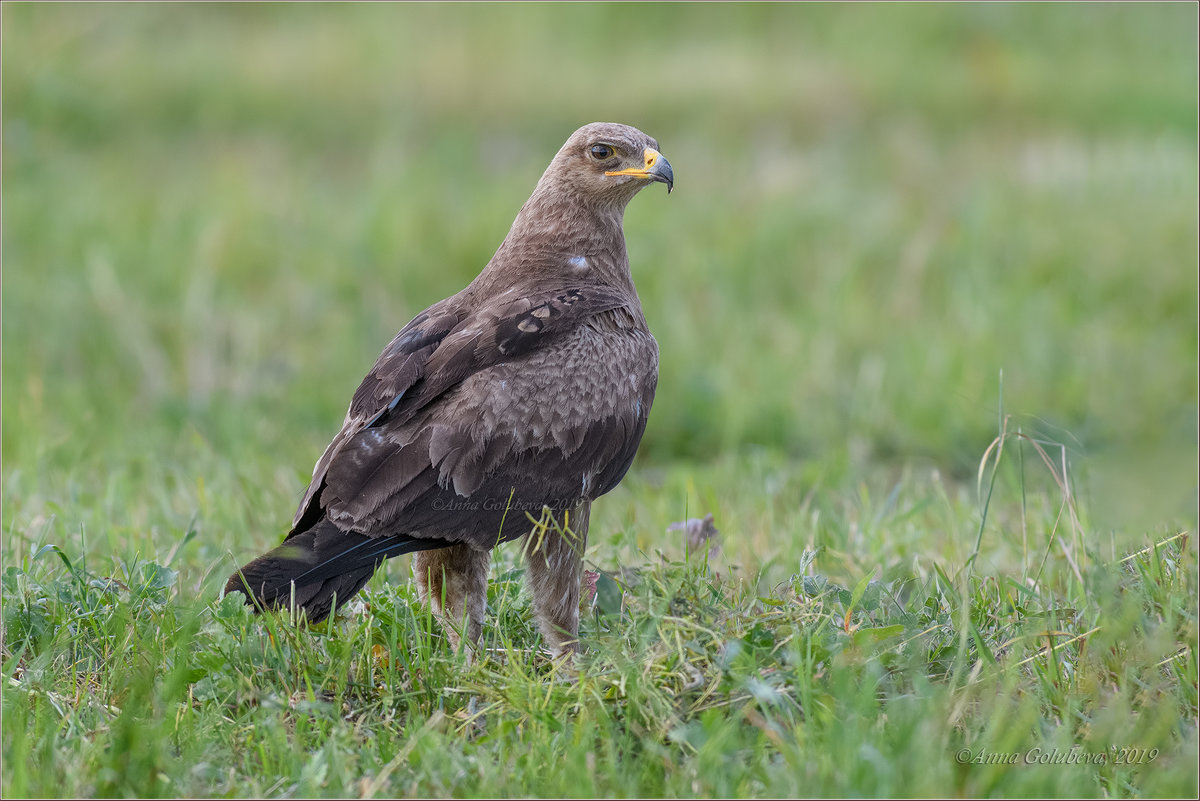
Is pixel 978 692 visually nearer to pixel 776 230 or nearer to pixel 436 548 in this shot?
pixel 436 548

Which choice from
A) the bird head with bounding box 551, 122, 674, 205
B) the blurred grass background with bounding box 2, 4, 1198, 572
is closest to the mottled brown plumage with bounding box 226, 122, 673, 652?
the bird head with bounding box 551, 122, 674, 205

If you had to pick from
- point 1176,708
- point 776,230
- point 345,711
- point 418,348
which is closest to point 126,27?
point 776,230

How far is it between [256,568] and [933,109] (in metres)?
9.88

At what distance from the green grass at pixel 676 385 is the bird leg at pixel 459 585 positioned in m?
0.07

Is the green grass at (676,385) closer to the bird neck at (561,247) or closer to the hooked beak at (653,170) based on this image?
the bird neck at (561,247)

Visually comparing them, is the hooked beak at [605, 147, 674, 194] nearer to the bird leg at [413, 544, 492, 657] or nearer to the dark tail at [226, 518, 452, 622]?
the bird leg at [413, 544, 492, 657]

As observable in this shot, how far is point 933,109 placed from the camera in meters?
11.8

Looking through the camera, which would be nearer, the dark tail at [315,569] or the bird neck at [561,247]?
the dark tail at [315,569]

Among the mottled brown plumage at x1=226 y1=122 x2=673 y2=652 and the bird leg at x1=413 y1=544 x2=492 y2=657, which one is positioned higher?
the mottled brown plumage at x1=226 y1=122 x2=673 y2=652

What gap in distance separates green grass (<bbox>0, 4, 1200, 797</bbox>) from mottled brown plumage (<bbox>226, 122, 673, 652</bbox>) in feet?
0.45

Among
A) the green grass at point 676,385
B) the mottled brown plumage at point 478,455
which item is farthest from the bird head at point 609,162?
the green grass at point 676,385

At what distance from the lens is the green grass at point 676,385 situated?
2.82m

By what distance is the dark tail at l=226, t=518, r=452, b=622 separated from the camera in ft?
10.3

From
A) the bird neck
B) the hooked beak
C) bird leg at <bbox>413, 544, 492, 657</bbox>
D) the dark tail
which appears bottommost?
bird leg at <bbox>413, 544, 492, 657</bbox>
